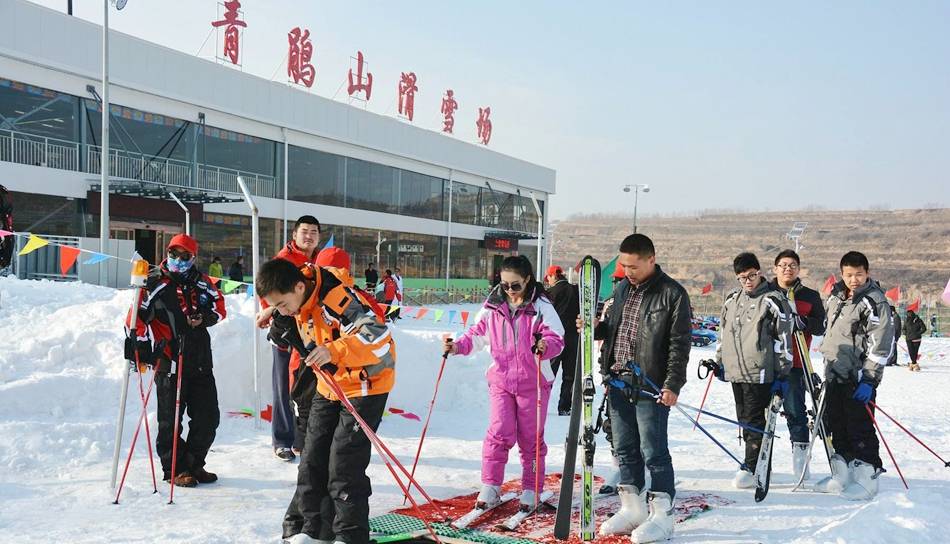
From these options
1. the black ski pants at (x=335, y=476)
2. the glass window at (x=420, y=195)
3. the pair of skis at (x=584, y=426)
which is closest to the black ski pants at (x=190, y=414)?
the black ski pants at (x=335, y=476)

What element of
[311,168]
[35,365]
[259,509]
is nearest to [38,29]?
[311,168]

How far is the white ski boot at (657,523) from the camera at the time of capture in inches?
159

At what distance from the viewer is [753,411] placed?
5.27m

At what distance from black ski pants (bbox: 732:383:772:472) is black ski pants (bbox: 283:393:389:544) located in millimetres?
3024

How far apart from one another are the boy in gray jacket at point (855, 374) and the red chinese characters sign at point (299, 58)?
26.9 m

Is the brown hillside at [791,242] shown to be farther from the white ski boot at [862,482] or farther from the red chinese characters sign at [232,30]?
the white ski boot at [862,482]

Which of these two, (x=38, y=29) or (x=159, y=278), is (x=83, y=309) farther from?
(x=38, y=29)

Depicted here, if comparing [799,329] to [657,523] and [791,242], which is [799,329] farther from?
[791,242]

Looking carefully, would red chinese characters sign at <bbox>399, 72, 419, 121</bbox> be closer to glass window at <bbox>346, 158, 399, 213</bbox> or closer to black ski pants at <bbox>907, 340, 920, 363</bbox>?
glass window at <bbox>346, 158, 399, 213</bbox>

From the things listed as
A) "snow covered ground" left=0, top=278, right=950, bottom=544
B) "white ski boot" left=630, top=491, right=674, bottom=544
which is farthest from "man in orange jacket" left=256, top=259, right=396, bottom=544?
"white ski boot" left=630, top=491, right=674, bottom=544

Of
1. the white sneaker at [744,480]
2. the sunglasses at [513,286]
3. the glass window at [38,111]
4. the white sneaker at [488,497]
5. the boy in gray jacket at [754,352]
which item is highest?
the glass window at [38,111]

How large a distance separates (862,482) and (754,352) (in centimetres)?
131

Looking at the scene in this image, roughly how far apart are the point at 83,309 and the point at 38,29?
14.7 meters

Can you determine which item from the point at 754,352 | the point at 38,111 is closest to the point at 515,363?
the point at 754,352
